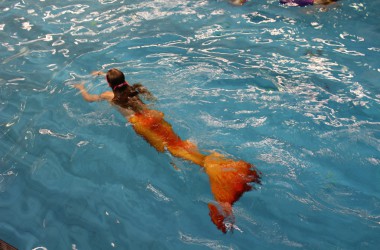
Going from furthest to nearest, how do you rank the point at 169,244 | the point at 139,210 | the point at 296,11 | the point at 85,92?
the point at 296,11 → the point at 85,92 → the point at 139,210 → the point at 169,244

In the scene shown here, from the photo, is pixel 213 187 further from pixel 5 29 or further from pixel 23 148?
pixel 5 29

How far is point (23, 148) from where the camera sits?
4664mm

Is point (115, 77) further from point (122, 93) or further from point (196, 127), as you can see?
point (196, 127)

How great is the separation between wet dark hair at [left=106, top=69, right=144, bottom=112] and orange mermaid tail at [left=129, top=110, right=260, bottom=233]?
16 cm

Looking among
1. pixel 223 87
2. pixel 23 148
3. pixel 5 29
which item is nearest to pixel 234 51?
pixel 223 87

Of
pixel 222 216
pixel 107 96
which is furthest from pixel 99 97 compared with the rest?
pixel 222 216

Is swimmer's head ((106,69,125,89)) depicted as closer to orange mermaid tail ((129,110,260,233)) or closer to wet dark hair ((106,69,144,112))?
wet dark hair ((106,69,144,112))

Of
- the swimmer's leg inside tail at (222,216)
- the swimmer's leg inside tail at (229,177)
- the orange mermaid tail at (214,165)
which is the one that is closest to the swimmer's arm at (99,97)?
the orange mermaid tail at (214,165)

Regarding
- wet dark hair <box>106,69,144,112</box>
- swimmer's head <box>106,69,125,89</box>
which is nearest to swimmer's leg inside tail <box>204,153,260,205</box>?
wet dark hair <box>106,69,144,112</box>

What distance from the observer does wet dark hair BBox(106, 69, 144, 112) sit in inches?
180

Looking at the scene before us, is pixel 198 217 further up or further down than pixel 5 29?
further down

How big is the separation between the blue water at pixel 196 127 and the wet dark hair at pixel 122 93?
29 centimetres

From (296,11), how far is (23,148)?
5.11m

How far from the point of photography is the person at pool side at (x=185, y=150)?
359 cm
